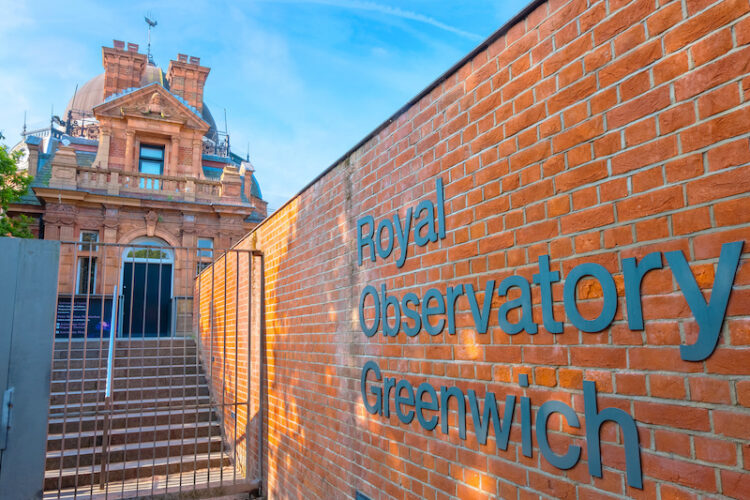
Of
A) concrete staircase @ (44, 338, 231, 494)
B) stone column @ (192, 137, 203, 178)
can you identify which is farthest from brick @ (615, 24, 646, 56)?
stone column @ (192, 137, 203, 178)

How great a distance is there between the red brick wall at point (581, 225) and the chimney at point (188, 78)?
21877mm

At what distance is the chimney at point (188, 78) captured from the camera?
22.2 meters

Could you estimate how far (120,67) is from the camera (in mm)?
22219

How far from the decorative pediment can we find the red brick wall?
61.9 ft

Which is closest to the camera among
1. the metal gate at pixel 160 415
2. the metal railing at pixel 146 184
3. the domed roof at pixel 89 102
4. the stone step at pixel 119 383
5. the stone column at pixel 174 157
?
the metal gate at pixel 160 415

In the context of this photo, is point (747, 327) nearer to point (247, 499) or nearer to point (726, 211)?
point (726, 211)

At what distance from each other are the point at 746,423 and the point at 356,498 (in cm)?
251

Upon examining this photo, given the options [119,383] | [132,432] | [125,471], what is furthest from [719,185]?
[119,383]

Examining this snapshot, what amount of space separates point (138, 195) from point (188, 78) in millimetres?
7513

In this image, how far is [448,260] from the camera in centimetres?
242

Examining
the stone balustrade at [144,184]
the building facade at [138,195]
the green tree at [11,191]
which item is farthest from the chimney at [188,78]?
the green tree at [11,191]

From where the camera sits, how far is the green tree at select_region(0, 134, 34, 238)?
15078 millimetres

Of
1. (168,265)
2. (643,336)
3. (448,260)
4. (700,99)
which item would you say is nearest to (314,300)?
(448,260)

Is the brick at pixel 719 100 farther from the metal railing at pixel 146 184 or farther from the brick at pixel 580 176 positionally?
the metal railing at pixel 146 184
